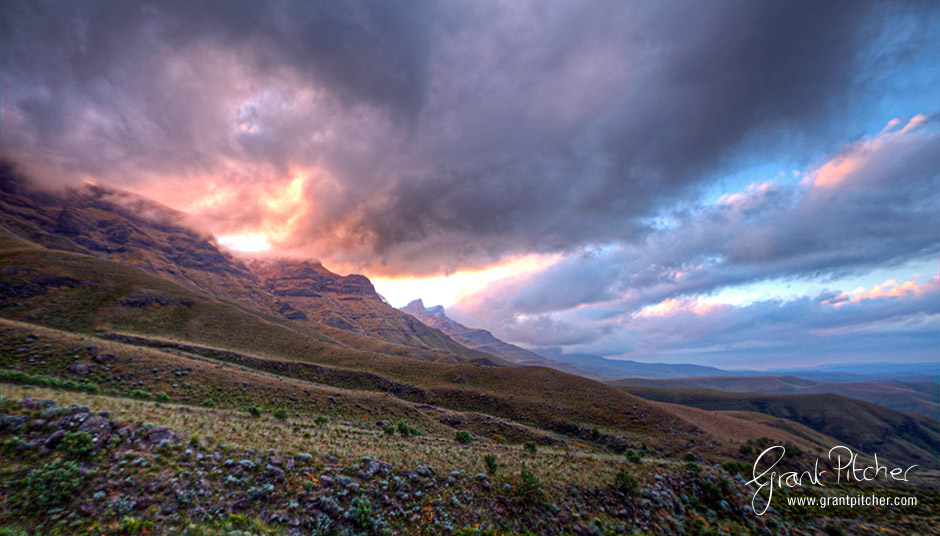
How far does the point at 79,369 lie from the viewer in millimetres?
30812

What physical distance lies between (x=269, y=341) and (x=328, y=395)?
53142 mm

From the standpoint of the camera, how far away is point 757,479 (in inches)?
811

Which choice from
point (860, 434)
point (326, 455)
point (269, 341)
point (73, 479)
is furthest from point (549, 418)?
point (860, 434)

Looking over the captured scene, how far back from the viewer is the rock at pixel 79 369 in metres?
30.3

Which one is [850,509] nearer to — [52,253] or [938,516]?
[938,516]

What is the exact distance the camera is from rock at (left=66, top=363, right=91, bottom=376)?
99.6ft

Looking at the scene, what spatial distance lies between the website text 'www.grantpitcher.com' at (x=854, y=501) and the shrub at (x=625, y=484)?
414 inches

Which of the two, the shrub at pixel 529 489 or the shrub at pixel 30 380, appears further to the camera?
the shrub at pixel 30 380

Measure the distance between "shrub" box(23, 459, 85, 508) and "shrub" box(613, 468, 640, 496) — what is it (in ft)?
76.6

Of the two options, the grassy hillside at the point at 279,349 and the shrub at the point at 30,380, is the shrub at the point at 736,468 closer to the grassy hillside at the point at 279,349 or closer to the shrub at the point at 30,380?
the grassy hillside at the point at 279,349

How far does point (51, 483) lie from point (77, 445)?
7.65 feet

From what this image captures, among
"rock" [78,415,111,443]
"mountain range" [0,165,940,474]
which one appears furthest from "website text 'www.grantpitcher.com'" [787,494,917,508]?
"rock" [78,415,111,443]

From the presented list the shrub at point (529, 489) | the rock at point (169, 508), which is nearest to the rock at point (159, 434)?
the rock at point (169, 508)

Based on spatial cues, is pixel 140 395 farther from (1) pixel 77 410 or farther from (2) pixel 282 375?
(2) pixel 282 375
